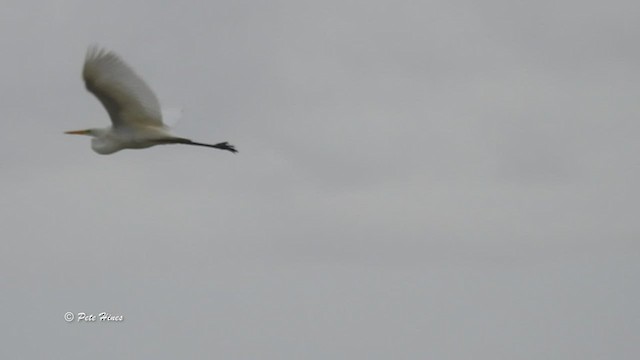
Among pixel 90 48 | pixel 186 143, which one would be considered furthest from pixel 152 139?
pixel 90 48

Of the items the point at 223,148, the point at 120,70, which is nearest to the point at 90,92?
the point at 120,70

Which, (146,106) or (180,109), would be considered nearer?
(146,106)

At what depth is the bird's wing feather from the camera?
32.8 meters

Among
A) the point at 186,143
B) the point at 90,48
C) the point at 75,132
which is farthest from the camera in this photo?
the point at 75,132

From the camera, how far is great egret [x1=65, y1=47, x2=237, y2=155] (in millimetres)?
32906

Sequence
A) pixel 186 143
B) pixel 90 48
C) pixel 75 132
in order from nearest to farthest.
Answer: pixel 90 48, pixel 186 143, pixel 75 132

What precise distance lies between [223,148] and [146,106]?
1947 millimetres

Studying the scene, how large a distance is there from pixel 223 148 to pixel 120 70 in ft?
11.1

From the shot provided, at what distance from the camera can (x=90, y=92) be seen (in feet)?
111

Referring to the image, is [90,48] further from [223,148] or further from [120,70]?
[223,148]

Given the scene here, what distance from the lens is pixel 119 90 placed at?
3391cm

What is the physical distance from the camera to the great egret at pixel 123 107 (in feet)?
108

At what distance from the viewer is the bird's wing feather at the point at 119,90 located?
3278 cm

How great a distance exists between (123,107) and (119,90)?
742mm
